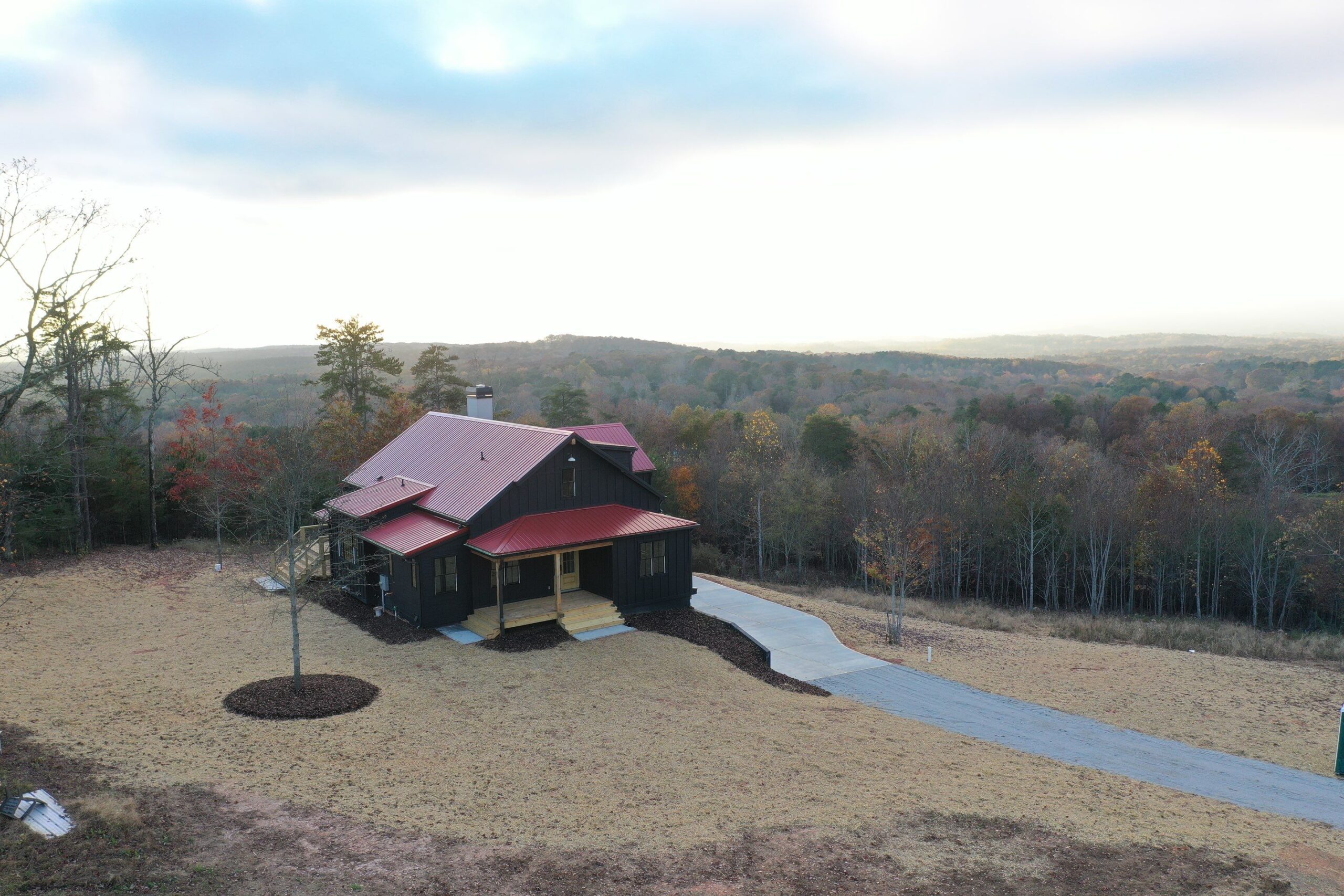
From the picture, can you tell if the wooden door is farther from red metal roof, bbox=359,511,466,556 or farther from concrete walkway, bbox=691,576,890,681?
concrete walkway, bbox=691,576,890,681

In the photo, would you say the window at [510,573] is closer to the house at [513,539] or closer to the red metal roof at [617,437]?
the house at [513,539]

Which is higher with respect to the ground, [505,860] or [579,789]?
[505,860]

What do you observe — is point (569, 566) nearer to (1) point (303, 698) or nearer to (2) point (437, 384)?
(1) point (303, 698)

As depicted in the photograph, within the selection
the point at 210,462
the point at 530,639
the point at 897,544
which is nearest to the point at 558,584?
the point at 530,639

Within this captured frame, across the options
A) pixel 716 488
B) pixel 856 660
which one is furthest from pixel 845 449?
pixel 856 660

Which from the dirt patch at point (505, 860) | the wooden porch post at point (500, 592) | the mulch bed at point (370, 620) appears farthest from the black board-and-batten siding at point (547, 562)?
the dirt patch at point (505, 860)

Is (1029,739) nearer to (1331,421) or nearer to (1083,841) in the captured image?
(1083,841)
